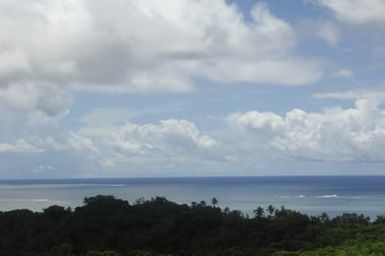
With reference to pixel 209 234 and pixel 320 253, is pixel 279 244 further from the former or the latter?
pixel 320 253

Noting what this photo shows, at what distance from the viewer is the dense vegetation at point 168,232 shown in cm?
6073

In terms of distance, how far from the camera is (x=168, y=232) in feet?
219

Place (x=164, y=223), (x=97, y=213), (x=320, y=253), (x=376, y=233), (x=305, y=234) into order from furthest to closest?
(x=97, y=213) → (x=164, y=223) → (x=305, y=234) → (x=376, y=233) → (x=320, y=253)

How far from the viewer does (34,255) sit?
59781 millimetres

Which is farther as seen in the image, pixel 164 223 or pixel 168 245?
pixel 164 223

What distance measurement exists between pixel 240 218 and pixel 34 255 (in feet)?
74.1

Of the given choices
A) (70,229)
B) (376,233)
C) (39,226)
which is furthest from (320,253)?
(39,226)

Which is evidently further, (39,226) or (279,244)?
(39,226)

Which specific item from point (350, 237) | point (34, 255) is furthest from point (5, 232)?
point (350, 237)

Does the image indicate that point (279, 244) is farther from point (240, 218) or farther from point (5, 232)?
point (5, 232)

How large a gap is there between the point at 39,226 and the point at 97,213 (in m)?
7.22

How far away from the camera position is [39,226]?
Result: 70375mm

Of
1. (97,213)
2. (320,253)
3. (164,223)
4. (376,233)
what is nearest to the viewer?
(320,253)

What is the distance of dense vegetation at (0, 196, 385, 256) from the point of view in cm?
6073
